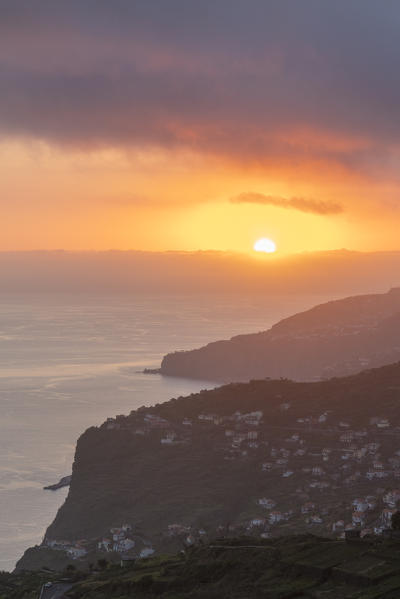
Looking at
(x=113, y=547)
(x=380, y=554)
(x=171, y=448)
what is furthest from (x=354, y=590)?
(x=171, y=448)

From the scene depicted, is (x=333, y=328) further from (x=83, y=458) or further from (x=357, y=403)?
(x=83, y=458)

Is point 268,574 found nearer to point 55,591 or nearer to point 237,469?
point 55,591

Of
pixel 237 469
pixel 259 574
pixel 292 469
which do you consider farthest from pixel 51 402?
pixel 259 574

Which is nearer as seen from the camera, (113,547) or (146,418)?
(113,547)

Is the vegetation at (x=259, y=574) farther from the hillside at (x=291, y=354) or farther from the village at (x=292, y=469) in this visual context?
the hillside at (x=291, y=354)

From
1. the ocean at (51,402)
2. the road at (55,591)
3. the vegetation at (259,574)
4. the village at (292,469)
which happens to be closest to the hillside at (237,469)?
the village at (292,469)

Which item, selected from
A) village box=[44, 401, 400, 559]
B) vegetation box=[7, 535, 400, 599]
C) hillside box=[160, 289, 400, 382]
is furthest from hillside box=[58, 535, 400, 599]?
hillside box=[160, 289, 400, 382]

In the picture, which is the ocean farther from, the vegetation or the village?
the vegetation
